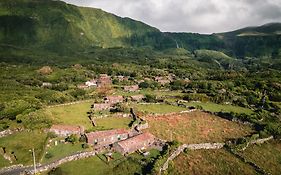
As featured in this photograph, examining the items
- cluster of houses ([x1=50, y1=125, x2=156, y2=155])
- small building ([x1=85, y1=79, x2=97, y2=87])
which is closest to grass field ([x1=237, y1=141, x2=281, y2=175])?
cluster of houses ([x1=50, y1=125, x2=156, y2=155])

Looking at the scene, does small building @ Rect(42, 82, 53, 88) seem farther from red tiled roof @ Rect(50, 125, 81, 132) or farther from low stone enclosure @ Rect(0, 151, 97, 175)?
low stone enclosure @ Rect(0, 151, 97, 175)

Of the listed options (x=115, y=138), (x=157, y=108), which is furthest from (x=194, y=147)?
(x=157, y=108)

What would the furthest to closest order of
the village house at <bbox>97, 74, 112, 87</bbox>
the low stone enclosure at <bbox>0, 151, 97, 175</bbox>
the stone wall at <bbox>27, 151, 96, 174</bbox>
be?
the village house at <bbox>97, 74, 112, 87</bbox> → the stone wall at <bbox>27, 151, 96, 174</bbox> → the low stone enclosure at <bbox>0, 151, 97, 175</bbox>

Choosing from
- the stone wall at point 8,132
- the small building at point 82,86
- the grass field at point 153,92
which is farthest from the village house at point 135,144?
the small building at point 82,86

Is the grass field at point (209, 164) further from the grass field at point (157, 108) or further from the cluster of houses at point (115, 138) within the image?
the grass field at point (157, 108)

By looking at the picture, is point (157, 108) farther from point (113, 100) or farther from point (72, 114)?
point (72, 114)

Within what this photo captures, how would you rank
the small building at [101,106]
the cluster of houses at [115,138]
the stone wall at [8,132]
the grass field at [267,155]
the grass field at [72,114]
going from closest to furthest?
1. the cluster of houses at [115,138]
2. the grass field at [267,155]
3. the stone wall at [8,132]
4. the grass field at [72,114]
5. the small building at [101,106]
